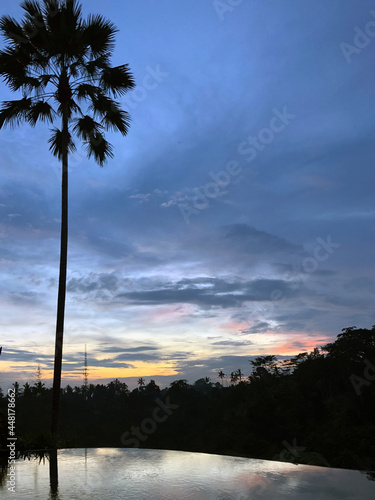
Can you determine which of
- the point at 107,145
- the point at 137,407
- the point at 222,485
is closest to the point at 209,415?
the point at 137,407

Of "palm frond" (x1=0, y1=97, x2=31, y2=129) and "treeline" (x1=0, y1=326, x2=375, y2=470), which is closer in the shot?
"palm frond" (x1=0, y1=97, x2=31, y2=129)

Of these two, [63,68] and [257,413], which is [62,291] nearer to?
[63,68]

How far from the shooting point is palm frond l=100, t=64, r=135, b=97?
11.5m

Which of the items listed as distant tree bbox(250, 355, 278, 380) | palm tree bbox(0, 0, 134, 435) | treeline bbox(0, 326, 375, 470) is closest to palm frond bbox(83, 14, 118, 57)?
palm tree bbox(0, 0, 134, 435)

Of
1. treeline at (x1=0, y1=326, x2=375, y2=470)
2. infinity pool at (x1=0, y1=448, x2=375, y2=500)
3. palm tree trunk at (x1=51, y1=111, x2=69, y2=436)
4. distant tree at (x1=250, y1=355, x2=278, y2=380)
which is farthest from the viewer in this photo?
distant tree at (x1=250, y1=355, x2=278, y2=380)

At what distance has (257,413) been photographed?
132ft

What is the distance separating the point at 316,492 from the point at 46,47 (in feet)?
35.8

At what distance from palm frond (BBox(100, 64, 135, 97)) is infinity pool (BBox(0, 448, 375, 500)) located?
8.79 m

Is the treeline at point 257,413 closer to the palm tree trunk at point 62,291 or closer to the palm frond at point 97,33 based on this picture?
the palm tree trunk at point 62,291

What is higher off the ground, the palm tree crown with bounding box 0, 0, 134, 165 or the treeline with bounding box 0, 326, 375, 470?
the palm tree crown with bounding box 0, 0, 134, 165

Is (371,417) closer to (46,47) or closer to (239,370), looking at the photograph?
(46,47)

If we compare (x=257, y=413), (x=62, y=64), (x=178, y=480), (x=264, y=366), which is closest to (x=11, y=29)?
(x=62, y=64)

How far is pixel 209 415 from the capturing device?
50.8 m

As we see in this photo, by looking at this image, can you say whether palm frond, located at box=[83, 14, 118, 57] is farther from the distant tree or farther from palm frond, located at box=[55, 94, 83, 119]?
the distant tree
